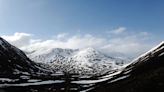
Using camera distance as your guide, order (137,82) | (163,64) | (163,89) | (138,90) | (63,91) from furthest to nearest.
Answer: (63,91), (163,64), (137,82), (138,90), (163,89)

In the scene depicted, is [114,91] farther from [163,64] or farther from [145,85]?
[163,64]

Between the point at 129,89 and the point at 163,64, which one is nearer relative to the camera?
the point at 129,89

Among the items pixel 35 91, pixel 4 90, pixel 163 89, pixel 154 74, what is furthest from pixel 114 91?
pixel 4 90

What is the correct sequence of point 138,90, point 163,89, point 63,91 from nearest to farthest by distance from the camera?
point 163,89, point 138,90, point 63,91

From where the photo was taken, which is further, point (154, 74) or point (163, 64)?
point (163, 64)

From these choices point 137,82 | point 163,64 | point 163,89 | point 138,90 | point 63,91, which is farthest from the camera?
point 63,91

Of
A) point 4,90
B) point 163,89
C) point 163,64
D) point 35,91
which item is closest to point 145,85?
point 163,89

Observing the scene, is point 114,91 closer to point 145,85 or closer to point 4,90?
point 145,85

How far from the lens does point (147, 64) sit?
19888 centimetres

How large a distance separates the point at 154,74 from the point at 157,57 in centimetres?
4491

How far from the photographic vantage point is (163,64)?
17925 cm

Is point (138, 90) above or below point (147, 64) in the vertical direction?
below

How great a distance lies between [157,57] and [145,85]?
61235mm

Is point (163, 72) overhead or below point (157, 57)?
below
